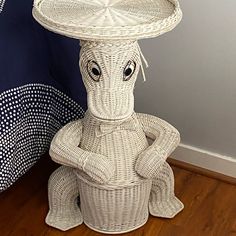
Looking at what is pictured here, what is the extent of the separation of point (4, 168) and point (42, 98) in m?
0.23

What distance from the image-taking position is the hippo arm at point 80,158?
4.28 ft

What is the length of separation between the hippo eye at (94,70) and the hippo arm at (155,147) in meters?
0.26

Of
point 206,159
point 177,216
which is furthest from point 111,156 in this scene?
point 206,159

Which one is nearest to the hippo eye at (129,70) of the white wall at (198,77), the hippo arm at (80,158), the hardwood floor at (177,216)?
the hippo arm at (80,158)

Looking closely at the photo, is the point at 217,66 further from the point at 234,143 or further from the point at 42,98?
the point at 42,98

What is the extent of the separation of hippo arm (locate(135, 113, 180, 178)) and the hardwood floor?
0.24m

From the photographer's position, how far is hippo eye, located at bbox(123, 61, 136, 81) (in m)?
1.25

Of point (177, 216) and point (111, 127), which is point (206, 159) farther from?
point (111, 127)

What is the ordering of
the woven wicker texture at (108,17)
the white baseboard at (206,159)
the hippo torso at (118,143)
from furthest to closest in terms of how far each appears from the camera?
the white baseboard at (206,159)
the hippo torso at (118,143)
the woven wicker texture at (108,17)

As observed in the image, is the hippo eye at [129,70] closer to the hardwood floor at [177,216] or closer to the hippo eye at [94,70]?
the hippo eye at [94,70]

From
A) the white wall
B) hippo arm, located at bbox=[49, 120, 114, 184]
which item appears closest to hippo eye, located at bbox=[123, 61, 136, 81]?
hippo arm, located at bbox=[49, 120, 114, 184]

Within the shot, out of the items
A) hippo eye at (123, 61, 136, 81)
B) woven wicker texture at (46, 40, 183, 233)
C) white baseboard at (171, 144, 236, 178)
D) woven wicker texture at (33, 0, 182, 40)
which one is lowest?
white baseboard at (171, 144, 236, 178)

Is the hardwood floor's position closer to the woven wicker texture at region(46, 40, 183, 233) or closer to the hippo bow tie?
the woven wicker texture at region(46, 40, 183, 233)

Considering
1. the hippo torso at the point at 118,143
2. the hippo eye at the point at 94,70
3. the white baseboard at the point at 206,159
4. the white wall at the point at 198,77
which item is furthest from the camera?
the white baseboard at the point at 206,159
